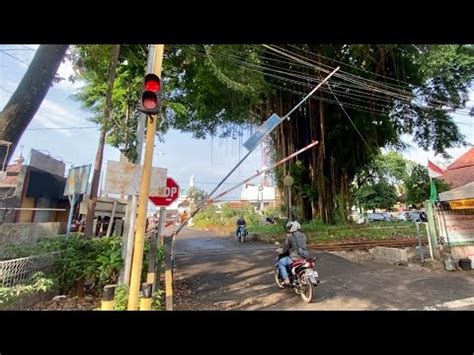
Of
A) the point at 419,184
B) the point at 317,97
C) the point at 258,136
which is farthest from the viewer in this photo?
the point at 419,184

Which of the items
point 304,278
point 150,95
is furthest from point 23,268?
point 304,278

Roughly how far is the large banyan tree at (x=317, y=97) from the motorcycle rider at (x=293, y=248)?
129 inches

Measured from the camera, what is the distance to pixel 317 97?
1215 centimetres

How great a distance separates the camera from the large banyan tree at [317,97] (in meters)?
7.26

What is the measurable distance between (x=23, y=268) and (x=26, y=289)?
32 cm

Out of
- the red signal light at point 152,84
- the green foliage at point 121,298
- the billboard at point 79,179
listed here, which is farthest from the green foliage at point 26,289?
the billboard at point 79,179

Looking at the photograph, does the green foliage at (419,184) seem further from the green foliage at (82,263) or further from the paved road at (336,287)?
the green foliage at (82,263)

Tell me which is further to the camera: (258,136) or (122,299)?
(258,136)

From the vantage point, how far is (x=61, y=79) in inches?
181

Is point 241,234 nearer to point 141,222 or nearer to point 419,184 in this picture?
point 419,184

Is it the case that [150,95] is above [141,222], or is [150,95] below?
above

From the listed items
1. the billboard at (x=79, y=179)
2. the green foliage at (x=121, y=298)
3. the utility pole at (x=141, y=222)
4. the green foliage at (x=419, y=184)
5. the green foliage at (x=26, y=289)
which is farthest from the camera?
the green foliage at (x=419, y=184)

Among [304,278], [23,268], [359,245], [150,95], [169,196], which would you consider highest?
[150,95]
